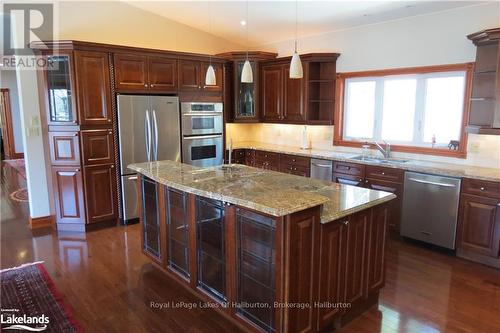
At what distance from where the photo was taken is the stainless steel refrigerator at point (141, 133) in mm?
4629

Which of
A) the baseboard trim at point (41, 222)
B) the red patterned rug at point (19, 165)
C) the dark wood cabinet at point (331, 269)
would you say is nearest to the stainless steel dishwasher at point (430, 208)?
the dark wood cabinet at point (331, 269)

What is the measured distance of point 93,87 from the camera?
4371 mm

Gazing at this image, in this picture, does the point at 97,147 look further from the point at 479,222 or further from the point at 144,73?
the point at 479,222

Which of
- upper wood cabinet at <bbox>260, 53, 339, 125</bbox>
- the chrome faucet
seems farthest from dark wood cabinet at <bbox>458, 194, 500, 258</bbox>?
upper wood cabinet at <bbox>260, 53, 339, 125</bbox>

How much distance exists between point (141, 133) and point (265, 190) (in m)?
2.89

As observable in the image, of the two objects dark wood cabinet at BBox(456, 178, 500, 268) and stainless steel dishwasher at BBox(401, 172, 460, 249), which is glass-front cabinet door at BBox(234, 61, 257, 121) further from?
dark wood cabinet at BBox(456, 178, 500, 268)

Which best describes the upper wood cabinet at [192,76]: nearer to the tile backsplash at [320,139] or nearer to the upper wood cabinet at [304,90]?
the upper wood cabinet at [304,90]

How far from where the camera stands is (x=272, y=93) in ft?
19.2

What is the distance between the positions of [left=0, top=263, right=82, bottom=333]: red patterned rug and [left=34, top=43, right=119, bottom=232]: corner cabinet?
47.4 inches

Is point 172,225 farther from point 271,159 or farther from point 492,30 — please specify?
point 492,30

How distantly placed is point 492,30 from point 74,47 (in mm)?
4585

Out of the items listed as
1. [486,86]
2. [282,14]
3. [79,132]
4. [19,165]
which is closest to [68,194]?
[79,132]

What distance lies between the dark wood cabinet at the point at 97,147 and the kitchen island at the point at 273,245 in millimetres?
1734

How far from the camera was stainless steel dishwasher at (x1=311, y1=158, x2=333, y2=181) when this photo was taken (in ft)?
16.1
